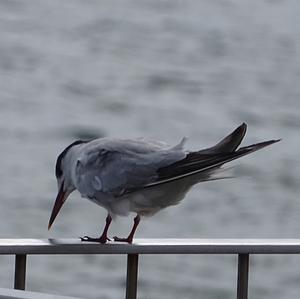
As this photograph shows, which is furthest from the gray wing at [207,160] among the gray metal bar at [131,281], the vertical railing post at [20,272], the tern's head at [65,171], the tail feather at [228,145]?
the vertical railing post at [20,272]

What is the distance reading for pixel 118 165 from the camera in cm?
402

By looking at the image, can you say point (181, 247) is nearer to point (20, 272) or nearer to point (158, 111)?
point (20, 272)

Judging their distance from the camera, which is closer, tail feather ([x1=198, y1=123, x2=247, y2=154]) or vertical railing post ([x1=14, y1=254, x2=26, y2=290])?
vertical railing post ([x1=14, y1=254, x2=26, y2=290])

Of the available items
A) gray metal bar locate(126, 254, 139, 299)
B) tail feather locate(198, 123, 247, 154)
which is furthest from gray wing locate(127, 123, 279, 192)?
gray metal bar locate(126, 254, 139, 299)

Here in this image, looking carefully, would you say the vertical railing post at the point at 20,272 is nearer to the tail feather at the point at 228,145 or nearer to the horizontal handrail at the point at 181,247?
the horizontal handrail at the point at 181,247

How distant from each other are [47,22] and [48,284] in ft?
21.1

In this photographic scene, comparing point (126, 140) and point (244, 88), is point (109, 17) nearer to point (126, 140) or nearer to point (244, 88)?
point (244, 88)

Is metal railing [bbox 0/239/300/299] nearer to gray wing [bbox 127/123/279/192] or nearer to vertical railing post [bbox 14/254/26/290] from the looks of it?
vertical railing post [bbox 14/254/26/290]

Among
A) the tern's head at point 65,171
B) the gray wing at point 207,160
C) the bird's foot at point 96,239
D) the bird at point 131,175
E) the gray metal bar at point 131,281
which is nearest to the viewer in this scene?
the gray metal bar at point 131,281

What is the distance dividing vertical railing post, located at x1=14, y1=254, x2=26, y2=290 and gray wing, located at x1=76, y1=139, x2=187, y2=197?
128 centimetres

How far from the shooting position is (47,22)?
15461 mm

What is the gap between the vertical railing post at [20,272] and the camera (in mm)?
2688

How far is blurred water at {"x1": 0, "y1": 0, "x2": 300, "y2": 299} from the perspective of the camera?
10.2 metres

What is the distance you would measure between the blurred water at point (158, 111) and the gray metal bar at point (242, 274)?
6133 mm
